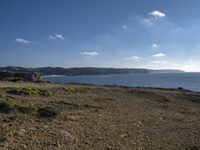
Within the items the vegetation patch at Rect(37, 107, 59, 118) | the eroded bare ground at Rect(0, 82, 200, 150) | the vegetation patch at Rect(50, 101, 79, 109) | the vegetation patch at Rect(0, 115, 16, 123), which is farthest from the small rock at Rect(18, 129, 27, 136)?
the vegetation patch at Rect(50, 101, 79, 109)

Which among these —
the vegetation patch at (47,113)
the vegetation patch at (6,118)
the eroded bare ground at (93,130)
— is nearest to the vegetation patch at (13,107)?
the eroded bare ground at (93,130)

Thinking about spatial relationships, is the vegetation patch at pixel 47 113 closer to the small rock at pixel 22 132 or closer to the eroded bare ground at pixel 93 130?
the eroded bare ground at pixel 93 130

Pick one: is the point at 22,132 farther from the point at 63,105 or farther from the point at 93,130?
the point at 63,105

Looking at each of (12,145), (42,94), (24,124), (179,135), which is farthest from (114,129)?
(42,94)

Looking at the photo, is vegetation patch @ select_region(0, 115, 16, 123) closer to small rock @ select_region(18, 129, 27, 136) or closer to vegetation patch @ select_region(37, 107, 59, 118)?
small rock @ select_region(18, 129, 27, 136)

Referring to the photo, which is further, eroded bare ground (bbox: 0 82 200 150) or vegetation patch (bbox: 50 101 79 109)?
vegetation patch (bbox: 50 101 79 109)

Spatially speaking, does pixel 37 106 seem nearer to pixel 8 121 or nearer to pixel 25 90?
pixel 8 121

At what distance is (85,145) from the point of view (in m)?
11.2

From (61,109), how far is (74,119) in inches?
92.0

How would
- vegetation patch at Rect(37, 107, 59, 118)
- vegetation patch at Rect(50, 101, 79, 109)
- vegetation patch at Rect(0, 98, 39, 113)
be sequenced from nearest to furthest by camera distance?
1. vegetation patch at Rect(37, 107, 59, 118)
2. vegetation patch at Rect(0, 98, 39, 113)
3. vegetation patch at Rect(50, 101, 79, 109)

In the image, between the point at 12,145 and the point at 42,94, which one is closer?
the point at 12,145

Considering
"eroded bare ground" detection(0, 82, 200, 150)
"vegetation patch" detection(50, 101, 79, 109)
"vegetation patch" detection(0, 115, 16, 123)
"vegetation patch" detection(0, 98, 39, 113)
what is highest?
"vegetation patch" detection(0, 98, 39, 113)

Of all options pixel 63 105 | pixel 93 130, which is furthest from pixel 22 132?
pixel 63 105

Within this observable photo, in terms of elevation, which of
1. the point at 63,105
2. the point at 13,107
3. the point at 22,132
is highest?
the point at 13,107
